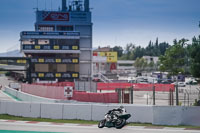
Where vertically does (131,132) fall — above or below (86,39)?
below

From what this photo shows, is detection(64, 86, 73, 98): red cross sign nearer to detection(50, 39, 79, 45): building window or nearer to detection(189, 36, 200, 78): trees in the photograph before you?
detection(189, 36, 200, 78): trees

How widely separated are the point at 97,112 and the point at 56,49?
38815 mm

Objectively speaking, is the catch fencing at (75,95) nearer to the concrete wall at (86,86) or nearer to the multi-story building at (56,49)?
the concrete wall at (86,86)

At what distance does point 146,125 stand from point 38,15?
4891 cm

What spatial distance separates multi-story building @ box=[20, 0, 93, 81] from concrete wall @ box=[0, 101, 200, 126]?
3305 centimetres

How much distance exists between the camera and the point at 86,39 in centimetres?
7038

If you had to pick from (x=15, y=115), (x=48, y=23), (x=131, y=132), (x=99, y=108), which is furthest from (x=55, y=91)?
(x=48, y=23)

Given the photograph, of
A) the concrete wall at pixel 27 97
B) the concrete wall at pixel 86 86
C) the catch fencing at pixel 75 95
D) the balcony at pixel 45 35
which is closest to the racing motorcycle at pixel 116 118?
the catch fencing at pixel 75 95

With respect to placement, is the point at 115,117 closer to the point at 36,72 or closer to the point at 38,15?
the point at 36,72

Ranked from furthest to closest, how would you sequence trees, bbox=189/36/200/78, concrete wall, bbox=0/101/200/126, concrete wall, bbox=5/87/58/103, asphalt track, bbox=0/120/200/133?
concrete wall, bbox=5/87/58/103, trees, bbox=189/36/200/78, concrete wall, bbox=0/101/200/126, asphalt track, bbox=0/120/200/133

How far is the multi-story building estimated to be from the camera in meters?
61.8

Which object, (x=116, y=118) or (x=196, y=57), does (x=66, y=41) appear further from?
(x=116, y=118)

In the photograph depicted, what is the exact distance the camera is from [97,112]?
83.0 ft

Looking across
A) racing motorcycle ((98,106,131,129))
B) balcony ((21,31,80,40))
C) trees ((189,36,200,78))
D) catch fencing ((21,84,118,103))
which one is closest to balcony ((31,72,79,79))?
balcony ((21,31,80,40))
